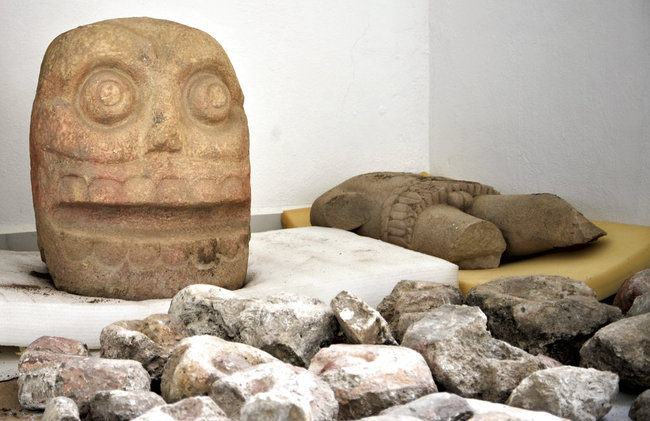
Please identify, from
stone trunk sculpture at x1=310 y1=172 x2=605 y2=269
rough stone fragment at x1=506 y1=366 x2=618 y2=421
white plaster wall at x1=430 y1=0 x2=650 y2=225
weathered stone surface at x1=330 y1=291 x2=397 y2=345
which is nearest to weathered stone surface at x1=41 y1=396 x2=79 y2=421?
weathered stone surface at x1=330 y1=291 x2=397 y2=345

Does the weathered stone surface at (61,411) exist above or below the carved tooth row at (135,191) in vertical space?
below

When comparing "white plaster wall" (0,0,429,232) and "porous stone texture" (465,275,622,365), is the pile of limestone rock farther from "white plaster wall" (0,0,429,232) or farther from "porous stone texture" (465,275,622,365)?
"white plaster wall" (0,0,429,232)

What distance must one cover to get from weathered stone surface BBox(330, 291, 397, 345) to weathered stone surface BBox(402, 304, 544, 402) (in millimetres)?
71

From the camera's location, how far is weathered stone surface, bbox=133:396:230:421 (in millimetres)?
1457

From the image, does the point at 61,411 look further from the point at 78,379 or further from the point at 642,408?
the point at 642,408

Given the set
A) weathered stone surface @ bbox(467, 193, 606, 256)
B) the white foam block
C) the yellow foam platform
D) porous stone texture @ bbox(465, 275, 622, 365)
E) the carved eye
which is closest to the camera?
porous stone texture @ bbox(465, 275, 622, 365)

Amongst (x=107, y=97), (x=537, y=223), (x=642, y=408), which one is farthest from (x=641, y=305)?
(x=107, y=97)

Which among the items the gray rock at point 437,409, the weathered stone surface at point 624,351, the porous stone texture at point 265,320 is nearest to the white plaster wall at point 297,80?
the porous stone texture at point 265,320

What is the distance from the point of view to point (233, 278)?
2674 mm

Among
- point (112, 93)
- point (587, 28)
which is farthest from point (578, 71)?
point (112, 93)

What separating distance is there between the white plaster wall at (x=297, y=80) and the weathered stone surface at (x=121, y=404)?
2.16 m

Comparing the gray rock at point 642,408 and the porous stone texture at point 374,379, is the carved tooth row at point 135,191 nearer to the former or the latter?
the porous stone texture at point 374,379

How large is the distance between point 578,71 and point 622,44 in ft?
0.94

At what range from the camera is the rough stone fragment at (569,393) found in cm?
169
